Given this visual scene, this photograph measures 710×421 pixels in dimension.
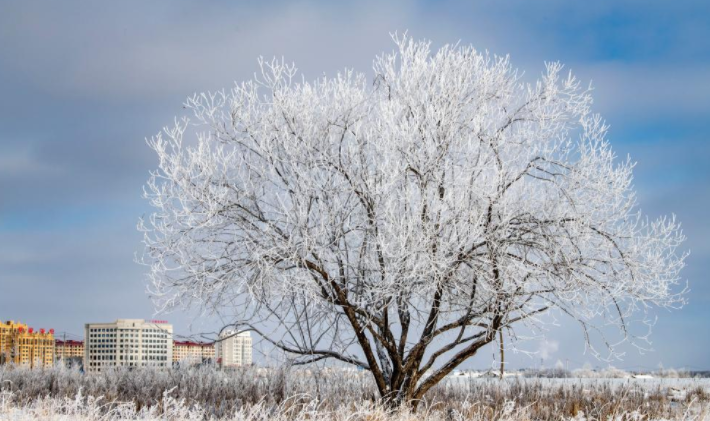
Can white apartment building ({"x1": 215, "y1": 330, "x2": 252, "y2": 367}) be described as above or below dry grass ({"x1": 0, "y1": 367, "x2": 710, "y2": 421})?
above

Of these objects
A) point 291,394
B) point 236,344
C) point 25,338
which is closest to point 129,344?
point 236,344

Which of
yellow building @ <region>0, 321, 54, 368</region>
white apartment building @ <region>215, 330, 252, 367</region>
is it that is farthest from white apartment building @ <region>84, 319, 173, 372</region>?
yellow building @ <region>0, 321, 54, 368</region>

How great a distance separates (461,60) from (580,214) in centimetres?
272

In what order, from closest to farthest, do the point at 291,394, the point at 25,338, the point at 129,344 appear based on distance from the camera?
the point at 291,394 < the point at 129,344 < the point at 25,338

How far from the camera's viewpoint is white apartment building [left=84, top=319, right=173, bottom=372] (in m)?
12.6

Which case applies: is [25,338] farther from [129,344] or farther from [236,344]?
[236,344]

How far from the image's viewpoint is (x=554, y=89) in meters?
10.2

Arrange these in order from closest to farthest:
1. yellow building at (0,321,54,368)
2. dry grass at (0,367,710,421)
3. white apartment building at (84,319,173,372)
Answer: dry grass at (0,367,710,421) → white apartment building at (84,319,173,372) → yellow building at (0,321,54,368)

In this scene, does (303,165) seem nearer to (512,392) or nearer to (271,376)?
(271,376)

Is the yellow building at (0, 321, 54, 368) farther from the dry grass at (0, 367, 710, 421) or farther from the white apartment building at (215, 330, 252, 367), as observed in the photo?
the white apartment building at (215, 330, 252, 367)

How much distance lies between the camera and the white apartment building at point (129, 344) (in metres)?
12.6

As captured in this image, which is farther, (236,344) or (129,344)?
(129,344)

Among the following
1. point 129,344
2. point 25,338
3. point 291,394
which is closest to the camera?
point 291,394

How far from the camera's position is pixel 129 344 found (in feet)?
103
